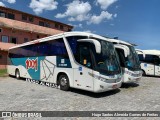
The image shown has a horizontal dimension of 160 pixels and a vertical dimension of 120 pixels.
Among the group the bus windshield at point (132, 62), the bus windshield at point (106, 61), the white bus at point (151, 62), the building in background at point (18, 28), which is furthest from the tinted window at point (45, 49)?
the building in background at point (18, 28)

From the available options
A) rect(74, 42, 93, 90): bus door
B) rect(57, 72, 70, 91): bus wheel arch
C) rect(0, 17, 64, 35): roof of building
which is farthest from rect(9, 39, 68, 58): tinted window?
rect(0, 17, 64, 35): roof of building

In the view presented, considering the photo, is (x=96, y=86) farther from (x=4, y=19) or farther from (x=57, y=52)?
(x=4, y=19)

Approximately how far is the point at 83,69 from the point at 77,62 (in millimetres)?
617

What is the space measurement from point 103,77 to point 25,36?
2609 cm

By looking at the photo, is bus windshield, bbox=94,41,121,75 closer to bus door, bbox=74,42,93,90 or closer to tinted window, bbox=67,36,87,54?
bus door, bbox=74,42,93,90

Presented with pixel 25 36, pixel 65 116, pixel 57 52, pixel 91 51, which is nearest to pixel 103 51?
pixel 91 51

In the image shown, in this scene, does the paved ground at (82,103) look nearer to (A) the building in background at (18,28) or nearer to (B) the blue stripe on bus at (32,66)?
(B) the blue stripe on bus at (32,66)

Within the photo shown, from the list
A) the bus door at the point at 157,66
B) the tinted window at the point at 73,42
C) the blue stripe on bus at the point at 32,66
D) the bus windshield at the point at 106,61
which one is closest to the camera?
the bus windshield at the point at 106,61

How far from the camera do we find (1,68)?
29.8 metres

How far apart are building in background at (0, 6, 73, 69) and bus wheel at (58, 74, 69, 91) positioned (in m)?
19.5

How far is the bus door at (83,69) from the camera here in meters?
10.0

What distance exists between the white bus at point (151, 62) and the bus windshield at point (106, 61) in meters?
11.0

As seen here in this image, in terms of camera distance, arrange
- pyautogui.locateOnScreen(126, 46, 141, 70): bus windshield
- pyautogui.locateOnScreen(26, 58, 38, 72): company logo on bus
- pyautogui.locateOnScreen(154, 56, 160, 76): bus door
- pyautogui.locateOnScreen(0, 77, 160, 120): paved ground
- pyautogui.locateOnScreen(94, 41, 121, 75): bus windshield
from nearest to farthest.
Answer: pyautogui.locateOnScreen(0, 77, 160, 120): paved ground, pyautogui.locateOnScreen(94, 41, 121, 75): bus windshield, pyautogui.locateOnScreen(126, 46, 141, 70): bus windshield, pyautogui.locateOnScreen(26, 58, 38, 72): company logo on bus, pyautogui.locateOnScreen(154, 56, 160, 76): bus door

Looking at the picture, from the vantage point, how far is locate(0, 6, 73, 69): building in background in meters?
30.2
